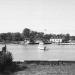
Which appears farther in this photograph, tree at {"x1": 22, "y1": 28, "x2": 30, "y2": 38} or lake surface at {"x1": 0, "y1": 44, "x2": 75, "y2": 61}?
tree at {"x1": 22, "y1": 28, "x2": 30, "y2": 38}

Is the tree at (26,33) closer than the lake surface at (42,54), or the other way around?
the lake surface at (42,54)

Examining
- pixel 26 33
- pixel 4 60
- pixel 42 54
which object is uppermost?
pixel 26 33

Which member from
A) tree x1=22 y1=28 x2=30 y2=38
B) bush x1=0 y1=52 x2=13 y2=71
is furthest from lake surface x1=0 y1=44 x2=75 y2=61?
tree x1=22 y1=28 x2=30 y2=38

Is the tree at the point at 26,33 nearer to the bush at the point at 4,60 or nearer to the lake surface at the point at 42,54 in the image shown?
the lake surface at the point at 42,54

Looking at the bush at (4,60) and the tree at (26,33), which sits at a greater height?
the tree at (26,33)

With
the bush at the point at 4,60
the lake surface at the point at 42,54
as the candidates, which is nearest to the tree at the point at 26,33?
the lake surface at the point at 42,54

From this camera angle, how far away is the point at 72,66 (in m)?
14.7

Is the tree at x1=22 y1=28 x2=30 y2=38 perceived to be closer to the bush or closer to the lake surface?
the lake surface

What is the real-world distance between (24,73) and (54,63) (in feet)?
14.0

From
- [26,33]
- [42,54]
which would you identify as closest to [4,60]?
[42,54]

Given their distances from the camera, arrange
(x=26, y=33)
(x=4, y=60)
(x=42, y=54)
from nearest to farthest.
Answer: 1. (x=4, y=60)
2. (x=42, y=54)
3. (x=26, y=33)

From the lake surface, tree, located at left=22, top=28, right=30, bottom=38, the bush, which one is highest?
tree, located at left=22, top=28, right=30, bottom=38

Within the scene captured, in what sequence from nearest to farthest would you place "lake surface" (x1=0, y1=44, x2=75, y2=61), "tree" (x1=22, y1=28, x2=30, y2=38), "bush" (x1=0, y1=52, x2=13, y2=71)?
1. "bush" (x1=0, y1=52, x2=13, y2=71)
2. "lake surface" (x1=0, y1=44, x2=75, y2=61)
3. "tree" (x1=22, y1=28, x2=30, y2=38)

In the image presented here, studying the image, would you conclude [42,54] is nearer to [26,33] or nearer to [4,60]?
[4,60]
